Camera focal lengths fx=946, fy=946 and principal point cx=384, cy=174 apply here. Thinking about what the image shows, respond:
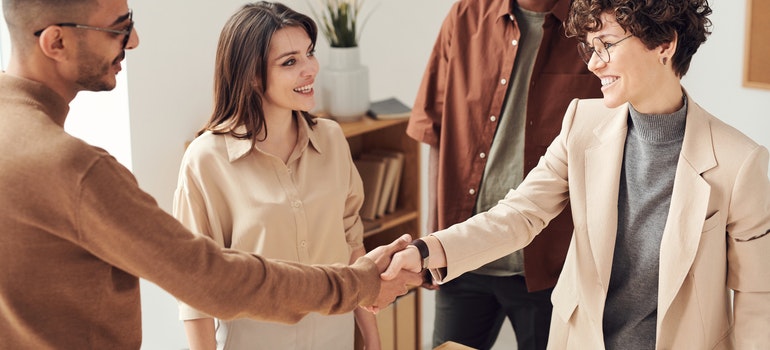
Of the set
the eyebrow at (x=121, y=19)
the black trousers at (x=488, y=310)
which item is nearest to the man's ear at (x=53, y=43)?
the eyebrow at (x=121, y=19)

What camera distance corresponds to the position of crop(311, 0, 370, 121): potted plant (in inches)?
148

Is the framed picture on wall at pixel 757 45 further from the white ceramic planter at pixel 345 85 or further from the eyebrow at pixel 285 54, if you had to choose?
the eyebrow at pixel 285 54

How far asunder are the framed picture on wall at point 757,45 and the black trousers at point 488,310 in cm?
121

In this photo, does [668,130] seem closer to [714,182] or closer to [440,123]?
[714,182]

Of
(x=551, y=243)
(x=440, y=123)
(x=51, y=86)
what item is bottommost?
(x=551, y=243)

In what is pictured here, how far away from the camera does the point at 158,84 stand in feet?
11.0

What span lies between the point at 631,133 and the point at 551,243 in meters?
0.71

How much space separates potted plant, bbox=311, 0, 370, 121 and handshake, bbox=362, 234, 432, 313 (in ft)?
4.48

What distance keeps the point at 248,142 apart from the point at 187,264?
0.79 m

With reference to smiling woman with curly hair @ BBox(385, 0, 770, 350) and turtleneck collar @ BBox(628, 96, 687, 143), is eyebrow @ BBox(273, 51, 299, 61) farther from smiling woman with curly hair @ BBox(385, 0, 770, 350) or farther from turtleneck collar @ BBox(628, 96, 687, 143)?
turtleneck collar @ BBox(628, 96, 687, 143)

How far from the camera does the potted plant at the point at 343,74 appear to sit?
3752 millimetres

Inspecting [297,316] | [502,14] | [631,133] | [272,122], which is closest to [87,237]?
[297,316]

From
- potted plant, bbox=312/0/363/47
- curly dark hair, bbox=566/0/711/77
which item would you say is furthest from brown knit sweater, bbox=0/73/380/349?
potted plant, bbox=312/0/363/47

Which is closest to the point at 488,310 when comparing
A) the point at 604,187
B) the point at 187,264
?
A: the point at 604,187
